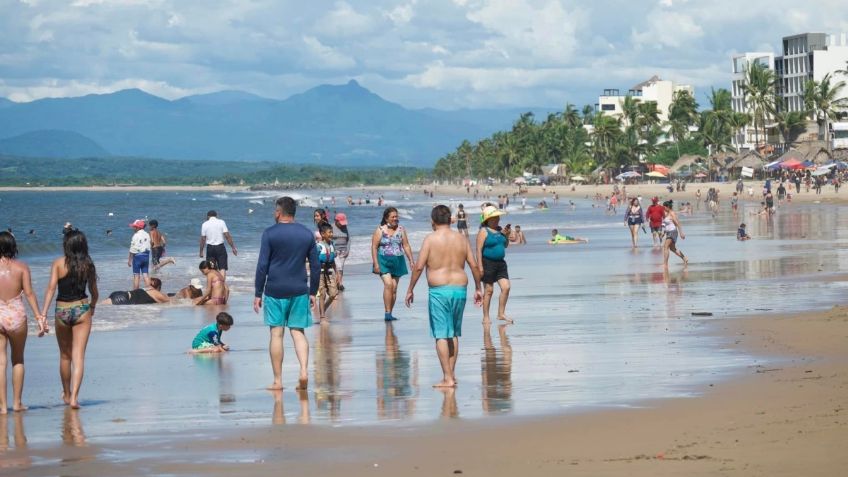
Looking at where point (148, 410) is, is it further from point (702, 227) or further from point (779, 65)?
point (779, 65)

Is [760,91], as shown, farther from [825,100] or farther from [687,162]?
[687,162]

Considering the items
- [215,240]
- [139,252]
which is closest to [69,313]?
[215,240]

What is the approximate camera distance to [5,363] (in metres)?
9.48

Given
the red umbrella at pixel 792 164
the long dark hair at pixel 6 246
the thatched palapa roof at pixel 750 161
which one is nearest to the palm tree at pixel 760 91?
the thatched palapa roof at pixel 750 161

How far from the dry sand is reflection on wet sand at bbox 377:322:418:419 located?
36 centimetres

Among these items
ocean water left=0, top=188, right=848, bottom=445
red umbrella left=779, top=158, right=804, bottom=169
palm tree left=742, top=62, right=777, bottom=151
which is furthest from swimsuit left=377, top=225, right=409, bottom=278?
palm tree left=742, top=62, right=777, bottom=151

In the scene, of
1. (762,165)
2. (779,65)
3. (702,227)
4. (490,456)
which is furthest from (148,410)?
(779,65)

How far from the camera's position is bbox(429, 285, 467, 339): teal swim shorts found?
10.1m

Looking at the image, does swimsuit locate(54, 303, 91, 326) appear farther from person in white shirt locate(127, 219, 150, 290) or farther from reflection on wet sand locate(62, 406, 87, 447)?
person in white shirt locate(127, 219, 150, 290)

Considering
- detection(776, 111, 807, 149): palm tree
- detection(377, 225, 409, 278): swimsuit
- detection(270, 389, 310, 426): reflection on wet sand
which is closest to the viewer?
detection(270, 389, 310, 426): reflection on wet sand

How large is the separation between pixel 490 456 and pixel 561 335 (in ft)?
20.3

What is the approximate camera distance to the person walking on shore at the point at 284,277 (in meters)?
10.2

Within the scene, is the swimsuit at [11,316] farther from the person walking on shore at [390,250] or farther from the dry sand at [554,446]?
the person walking on shore at [390,250]

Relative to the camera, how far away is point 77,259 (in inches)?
384
